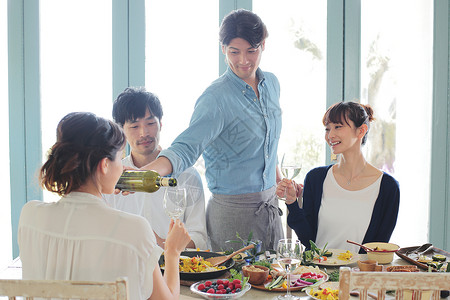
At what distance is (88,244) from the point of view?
3.75 ft

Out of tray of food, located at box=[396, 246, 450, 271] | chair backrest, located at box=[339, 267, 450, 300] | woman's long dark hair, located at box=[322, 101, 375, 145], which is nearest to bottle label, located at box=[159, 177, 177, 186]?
chair backrest, located at box=[339, 267, 450, 300]

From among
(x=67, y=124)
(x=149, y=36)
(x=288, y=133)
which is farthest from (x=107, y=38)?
(x=67, y=124)

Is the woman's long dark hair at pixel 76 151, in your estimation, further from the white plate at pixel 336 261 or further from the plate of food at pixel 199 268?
the white plate at pixel 336 261

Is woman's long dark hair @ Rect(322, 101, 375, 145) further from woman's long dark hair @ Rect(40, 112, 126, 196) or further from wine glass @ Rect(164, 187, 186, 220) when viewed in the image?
woman's long dark hair @ Rect(40, 112, 126, 196)

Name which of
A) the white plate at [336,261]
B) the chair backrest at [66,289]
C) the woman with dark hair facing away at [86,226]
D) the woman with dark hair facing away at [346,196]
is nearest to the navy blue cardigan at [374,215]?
the woman with dark hair facing away at [346,196]

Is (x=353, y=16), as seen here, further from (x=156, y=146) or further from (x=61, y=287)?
(x=61, y=287)

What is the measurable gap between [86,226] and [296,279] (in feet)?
2.39

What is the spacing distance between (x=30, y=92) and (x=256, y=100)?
5.68 ft

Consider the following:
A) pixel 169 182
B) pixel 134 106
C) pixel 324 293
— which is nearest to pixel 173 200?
pixel 169 182

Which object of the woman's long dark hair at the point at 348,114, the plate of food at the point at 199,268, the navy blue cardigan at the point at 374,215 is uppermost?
the woman's long dark hair at the point at 348,114

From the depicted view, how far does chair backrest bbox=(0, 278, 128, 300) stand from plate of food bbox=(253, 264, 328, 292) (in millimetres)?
616

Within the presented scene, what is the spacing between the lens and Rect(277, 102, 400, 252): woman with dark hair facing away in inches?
83.8

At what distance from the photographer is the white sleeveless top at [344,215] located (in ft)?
7.06

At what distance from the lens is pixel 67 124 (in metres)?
1.18
